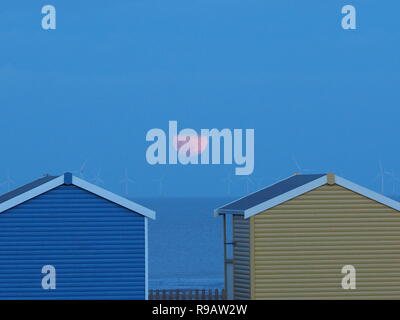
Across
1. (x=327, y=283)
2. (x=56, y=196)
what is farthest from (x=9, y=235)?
(x=327, y=283)

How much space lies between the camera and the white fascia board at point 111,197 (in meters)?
22.3

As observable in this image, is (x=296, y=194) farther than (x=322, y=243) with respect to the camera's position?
No

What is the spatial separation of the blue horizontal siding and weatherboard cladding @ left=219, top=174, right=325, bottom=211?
2.99 metres

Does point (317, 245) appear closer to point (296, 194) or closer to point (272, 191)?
point (296, 194)

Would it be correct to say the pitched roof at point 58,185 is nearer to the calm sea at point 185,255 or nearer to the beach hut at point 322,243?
the beach hut at point 322,243

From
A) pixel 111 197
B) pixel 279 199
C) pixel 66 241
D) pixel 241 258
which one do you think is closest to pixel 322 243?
pixel 279 199

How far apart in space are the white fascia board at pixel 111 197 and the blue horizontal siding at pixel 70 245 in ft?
0.47

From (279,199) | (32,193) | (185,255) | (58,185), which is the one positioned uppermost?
(185,255)

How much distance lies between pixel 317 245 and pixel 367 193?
6.09ft

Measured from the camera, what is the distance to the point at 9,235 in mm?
22422

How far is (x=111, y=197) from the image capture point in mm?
22453

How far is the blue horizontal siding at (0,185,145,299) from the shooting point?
73.4 feet
